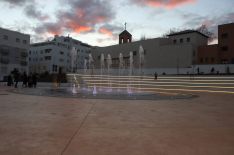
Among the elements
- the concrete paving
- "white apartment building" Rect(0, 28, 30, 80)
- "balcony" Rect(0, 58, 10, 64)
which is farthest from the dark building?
the concrete paving

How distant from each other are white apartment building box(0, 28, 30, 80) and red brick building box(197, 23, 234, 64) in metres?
46.8

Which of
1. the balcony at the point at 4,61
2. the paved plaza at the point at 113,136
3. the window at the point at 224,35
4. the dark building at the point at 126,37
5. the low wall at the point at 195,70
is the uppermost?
the dark building at the point at 126,37

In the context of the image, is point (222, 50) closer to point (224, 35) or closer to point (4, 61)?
point (224, 35)

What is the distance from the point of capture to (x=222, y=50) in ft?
150

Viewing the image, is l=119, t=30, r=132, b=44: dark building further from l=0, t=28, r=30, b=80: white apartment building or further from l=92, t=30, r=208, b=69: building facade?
l=0, t=28, r=30, b=80: white apartment building

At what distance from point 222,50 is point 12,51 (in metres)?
51.4

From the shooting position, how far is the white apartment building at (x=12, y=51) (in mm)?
62031

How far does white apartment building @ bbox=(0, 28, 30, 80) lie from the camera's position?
62.0m

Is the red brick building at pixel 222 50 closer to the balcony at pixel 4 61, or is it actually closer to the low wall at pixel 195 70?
the low wall at pixel 195 70

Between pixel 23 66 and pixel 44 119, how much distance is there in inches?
2615

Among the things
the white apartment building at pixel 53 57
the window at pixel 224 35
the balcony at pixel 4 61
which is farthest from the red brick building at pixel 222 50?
the balcony at pixel 4 61

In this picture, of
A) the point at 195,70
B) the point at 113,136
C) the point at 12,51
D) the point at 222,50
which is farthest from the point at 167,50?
the point at 113,136

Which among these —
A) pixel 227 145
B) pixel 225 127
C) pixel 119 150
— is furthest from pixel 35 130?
pixel 225 127

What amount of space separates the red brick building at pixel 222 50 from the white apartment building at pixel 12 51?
46756mm
